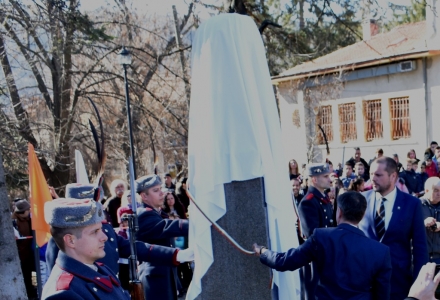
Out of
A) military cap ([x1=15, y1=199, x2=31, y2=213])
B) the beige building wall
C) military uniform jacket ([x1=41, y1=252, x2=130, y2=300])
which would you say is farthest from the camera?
the beige building wall

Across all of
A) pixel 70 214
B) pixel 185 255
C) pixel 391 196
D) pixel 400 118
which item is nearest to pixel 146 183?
pixel 185 255

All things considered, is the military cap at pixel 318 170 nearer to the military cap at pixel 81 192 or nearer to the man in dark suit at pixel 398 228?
the man in dark suit at pixel 398 228

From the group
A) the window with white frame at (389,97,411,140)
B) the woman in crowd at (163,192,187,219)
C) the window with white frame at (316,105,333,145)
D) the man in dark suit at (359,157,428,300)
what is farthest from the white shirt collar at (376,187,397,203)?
the window with white frame at (316,105,333,145)

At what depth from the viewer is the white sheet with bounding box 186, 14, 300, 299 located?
13.8ft

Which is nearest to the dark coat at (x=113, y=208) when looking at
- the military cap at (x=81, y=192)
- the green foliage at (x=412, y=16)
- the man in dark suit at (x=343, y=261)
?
the military cap at (x=81, y=192)

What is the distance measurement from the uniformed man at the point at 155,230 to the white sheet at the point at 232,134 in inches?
30.8

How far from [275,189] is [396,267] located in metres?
1.50

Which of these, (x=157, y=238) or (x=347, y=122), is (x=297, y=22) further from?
(x=157, y=238)

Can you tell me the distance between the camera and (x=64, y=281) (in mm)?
2908

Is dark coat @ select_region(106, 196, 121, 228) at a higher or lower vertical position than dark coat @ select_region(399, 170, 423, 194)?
higher

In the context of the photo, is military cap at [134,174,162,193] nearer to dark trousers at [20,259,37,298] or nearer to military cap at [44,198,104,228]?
military cap at [44,198,104,228]

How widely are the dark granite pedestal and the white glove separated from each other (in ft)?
0.68

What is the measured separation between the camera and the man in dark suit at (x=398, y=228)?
500 centimetres

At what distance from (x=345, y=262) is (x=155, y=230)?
169 centimetres
